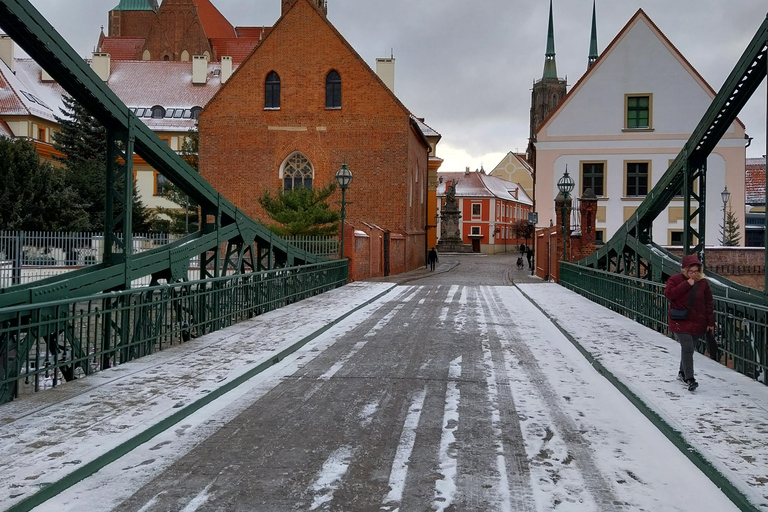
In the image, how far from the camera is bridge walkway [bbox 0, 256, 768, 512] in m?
5.08

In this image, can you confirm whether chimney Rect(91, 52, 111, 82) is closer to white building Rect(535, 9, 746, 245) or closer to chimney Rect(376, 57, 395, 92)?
chimney Rect(376, 57, 395, 92)

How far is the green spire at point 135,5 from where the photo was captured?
9194 cm

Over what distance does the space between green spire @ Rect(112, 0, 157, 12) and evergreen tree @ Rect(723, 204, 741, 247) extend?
7729 centimetres

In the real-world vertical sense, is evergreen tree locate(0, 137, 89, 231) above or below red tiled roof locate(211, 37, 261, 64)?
below

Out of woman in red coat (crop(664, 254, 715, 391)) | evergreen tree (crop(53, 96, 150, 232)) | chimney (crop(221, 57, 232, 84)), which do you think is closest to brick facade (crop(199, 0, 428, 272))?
evergreen tree (crop(53, 96, 150, 232))

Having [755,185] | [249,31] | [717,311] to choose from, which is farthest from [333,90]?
[249,31]

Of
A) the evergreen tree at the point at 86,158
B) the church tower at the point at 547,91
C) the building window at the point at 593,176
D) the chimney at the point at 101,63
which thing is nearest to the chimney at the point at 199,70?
the chimney at the point at 101,63

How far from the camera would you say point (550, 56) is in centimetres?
11906

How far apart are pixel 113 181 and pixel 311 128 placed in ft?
97.6

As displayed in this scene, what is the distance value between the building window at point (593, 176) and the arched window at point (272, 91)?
57.7ft

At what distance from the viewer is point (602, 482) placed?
5.36 meters

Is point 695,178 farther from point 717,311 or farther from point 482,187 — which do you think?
point 482,187

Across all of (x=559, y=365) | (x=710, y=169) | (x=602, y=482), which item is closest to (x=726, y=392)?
(x=559, y=365)

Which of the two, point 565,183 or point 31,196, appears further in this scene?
point 31,196
